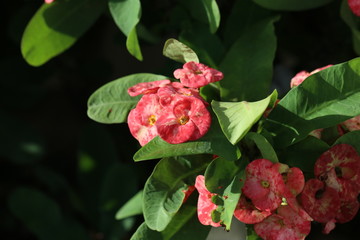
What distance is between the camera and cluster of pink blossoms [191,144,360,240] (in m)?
0.88

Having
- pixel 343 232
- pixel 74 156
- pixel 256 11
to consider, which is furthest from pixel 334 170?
pixel 74 156

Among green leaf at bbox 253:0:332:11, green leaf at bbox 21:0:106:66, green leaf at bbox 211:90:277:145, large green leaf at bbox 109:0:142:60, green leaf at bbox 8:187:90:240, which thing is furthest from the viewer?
green leaf at bbox 8:187:90:240

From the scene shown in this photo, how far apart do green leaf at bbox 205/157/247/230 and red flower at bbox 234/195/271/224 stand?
0.03 m

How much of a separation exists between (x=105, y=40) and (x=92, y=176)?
2.78 feet

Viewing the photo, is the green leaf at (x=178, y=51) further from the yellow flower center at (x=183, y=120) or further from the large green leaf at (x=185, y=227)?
the large green leaf at (x=185, y=227)

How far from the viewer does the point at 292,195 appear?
884 mm

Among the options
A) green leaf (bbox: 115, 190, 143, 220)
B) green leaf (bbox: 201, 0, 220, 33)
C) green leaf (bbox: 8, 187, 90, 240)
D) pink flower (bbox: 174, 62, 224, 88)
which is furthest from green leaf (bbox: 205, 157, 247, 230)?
green leaf (bbox: 8, 187, 90, 240)

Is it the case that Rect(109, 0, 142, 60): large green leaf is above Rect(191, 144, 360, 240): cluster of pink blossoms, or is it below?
above

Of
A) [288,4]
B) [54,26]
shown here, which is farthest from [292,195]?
[54,26]

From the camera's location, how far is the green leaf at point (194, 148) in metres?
0.89

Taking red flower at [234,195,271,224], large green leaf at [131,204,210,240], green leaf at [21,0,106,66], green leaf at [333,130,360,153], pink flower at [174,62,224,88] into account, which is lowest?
large green leaf at [131,204,210,240]

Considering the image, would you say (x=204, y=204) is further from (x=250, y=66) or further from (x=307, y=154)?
(x=250, y=66)

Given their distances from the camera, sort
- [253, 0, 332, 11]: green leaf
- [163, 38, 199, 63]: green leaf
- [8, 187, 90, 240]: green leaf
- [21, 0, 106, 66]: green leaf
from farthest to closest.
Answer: [8, 187, 90, 240]: green leaf, [21, 0, 106, 66]: green leaf, [253, 0, 332, 11]: green leaf, [163, 38, 199, 63]: green leaf

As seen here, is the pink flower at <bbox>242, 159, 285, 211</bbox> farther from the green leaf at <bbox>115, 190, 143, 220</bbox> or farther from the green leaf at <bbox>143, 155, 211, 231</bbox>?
the green leaf at <bbox>115, 190, 143, 220</bbox>
